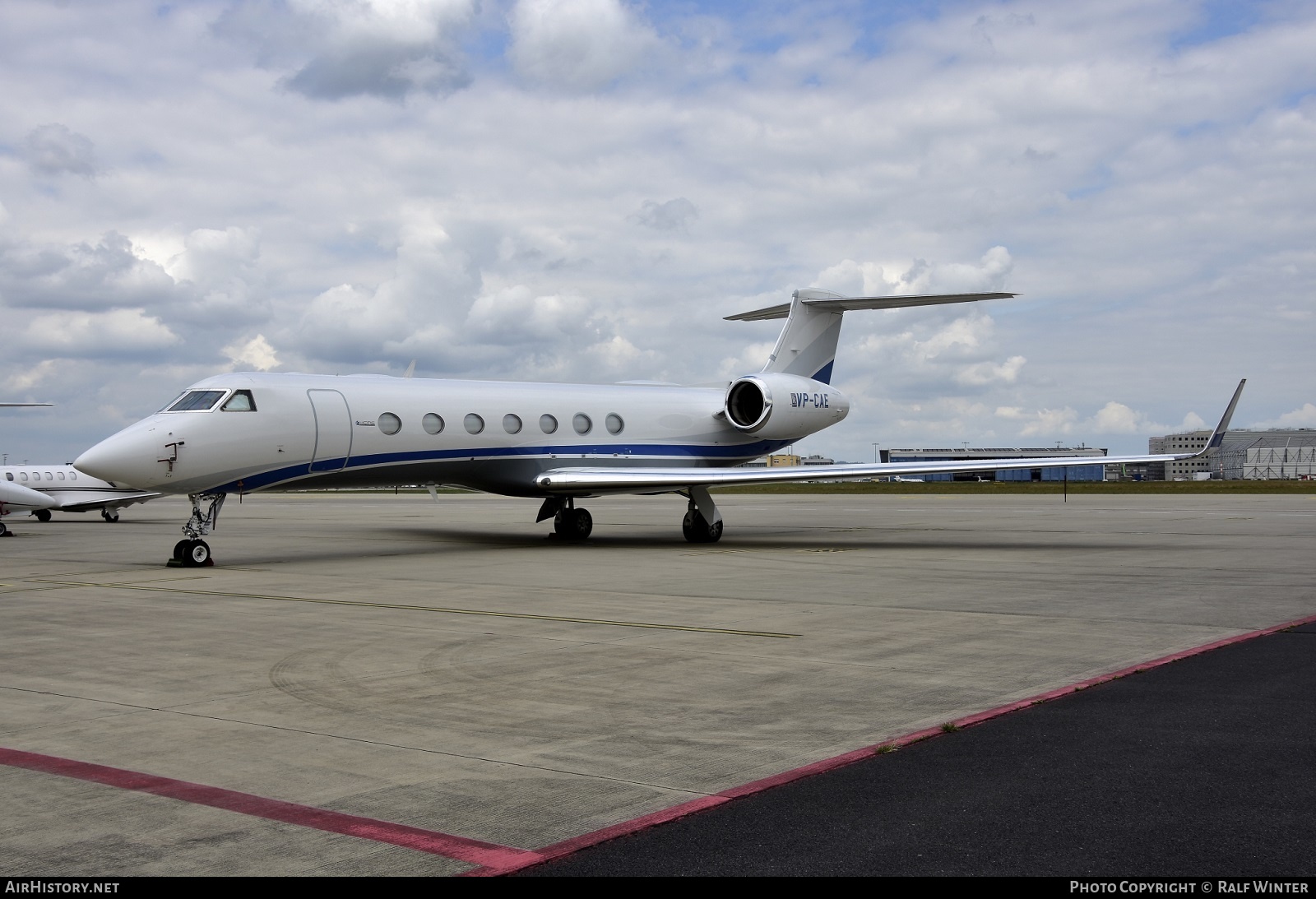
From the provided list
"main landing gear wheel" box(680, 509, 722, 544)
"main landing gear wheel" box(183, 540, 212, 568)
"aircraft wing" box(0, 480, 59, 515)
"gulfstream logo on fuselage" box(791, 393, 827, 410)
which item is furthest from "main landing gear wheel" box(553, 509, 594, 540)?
"aircraft wing" box(0, 480, 59, 515)

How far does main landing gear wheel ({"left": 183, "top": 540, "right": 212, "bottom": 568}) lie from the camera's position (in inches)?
680

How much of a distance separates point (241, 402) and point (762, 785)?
14.5 meters

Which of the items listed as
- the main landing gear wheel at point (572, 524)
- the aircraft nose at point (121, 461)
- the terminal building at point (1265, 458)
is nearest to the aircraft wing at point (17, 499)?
the aircraft nose at point (121, 461)

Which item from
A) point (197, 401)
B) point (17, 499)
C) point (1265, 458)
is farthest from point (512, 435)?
point (1265, 458)

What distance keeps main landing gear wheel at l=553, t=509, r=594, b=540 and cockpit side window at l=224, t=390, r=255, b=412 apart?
7.06m

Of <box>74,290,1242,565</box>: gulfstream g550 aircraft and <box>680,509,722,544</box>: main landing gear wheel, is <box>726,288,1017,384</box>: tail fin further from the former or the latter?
<box>680,509,722,544</box>: main landing gear wheel

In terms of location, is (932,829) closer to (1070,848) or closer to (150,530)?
(1070,848)

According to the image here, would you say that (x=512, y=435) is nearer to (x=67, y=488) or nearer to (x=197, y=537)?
(x=197, y=537)

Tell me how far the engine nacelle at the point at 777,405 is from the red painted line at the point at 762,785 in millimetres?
16024

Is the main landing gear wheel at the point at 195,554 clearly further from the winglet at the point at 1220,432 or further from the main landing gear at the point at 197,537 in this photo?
the winglet at the point at 1220,432

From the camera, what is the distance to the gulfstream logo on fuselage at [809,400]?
24.4m

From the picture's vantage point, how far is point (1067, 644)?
916 cm

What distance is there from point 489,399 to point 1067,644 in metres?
13.6

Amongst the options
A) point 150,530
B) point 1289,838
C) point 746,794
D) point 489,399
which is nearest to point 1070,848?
point 1289,838
